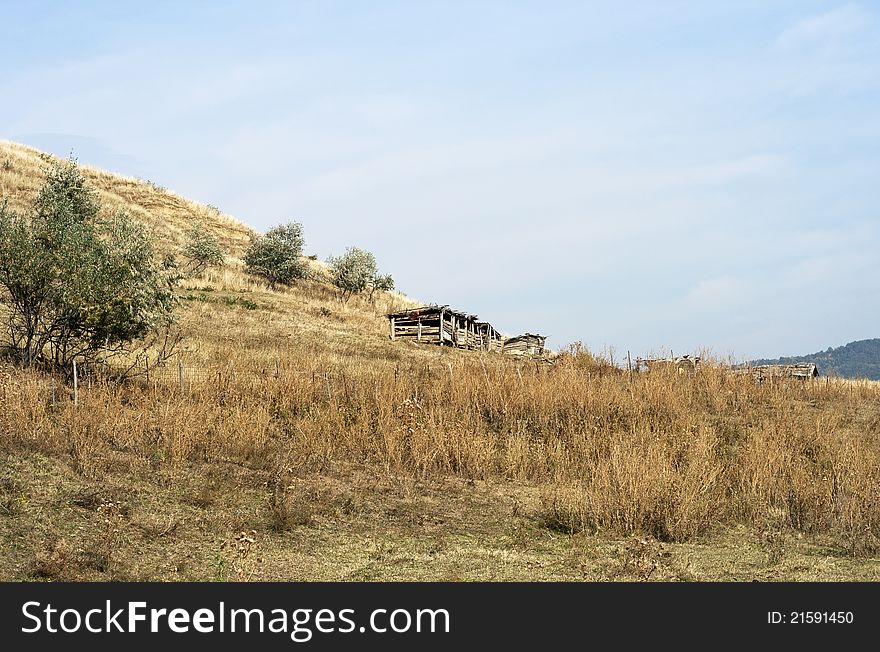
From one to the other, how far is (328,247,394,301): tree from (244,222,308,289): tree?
2.76 metres

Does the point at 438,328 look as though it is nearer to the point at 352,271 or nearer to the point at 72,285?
the point at 352,271

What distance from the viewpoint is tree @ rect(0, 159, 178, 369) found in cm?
1852

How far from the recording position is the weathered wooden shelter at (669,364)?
2531cm

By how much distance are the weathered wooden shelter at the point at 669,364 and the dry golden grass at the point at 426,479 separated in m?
2.21

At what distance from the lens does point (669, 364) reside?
2562 centimetres

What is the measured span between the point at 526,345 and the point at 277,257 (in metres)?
18.9

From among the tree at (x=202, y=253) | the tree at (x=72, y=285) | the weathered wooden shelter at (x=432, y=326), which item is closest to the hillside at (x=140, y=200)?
the tree at (x=202, y=253)

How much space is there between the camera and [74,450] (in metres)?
13.6

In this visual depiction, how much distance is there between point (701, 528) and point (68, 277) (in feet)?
48.6

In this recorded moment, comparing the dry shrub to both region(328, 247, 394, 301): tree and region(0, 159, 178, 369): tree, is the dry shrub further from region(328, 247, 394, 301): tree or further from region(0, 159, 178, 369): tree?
region(328, 247, 394, 301): tree

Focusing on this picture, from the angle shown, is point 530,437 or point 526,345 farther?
point 526,345

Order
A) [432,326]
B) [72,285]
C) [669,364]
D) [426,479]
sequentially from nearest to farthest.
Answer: [426,479]
[72,285]
[669,364]
[432,326]


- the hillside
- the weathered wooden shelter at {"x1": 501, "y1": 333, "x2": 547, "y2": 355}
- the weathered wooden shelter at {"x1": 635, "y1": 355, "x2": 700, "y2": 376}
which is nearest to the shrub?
the hillside

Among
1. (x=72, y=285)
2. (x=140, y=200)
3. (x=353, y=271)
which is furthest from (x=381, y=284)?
(x=72, y=285)
